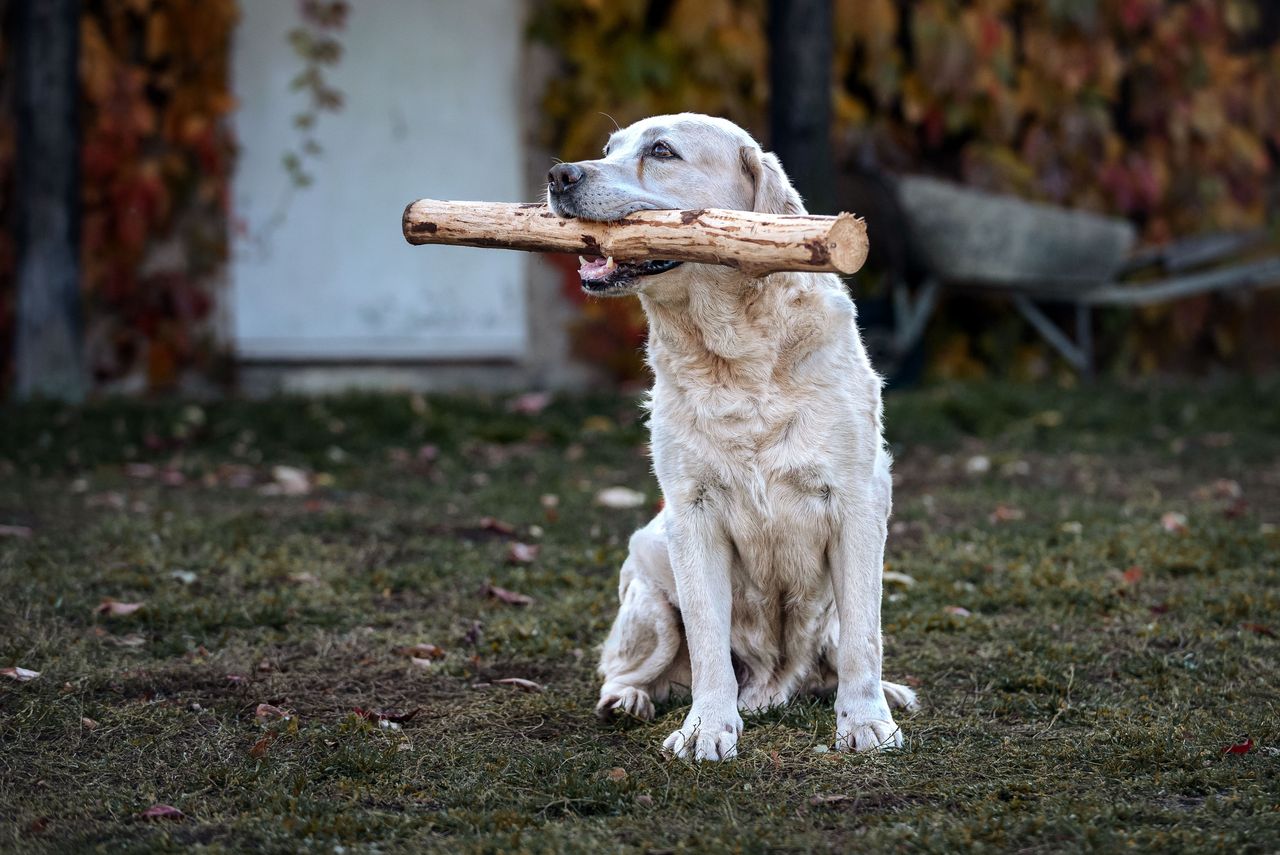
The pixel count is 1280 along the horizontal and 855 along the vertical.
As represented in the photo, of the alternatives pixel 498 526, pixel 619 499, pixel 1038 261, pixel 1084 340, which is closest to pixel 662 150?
pixel 498 526

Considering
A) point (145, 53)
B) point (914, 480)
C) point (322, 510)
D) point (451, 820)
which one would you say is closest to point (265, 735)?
point (451, 820)

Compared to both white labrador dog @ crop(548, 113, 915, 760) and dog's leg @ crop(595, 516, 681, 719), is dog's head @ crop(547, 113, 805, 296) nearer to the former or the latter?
white labrador dog @ crop(548, 113, 915, 760)

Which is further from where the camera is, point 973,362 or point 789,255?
point 973,362

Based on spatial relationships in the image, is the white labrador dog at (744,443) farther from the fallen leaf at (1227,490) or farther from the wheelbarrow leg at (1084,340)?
the wheelbarrow leg at (1084,340)

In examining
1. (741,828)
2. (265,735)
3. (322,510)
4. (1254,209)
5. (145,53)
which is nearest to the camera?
(741,828)

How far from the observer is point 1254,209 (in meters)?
11.7

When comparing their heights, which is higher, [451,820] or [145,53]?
[145,53]

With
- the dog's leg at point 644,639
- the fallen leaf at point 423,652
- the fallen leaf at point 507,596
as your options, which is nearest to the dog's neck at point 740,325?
the dog's leg at point 644,639

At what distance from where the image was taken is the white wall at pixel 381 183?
9.06 meters

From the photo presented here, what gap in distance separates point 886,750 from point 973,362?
776 cm

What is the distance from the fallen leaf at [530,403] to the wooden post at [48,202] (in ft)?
8.15

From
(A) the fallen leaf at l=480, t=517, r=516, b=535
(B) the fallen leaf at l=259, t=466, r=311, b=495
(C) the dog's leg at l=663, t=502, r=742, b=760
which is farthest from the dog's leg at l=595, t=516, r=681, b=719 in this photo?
(B) the fallen leaf at l=259, t=466, r=311, b=495

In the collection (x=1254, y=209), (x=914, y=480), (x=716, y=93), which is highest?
(x=716, y=93)

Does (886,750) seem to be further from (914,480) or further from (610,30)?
(610,30)
